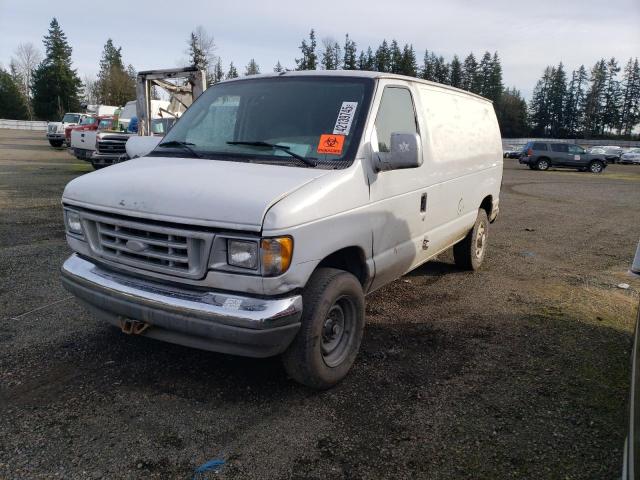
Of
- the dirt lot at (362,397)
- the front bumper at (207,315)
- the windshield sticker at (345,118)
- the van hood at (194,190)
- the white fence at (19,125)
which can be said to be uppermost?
the white fence at (19,125)

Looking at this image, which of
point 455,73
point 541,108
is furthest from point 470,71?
point 541,108

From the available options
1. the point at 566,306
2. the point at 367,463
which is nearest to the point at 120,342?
the point at 367,463

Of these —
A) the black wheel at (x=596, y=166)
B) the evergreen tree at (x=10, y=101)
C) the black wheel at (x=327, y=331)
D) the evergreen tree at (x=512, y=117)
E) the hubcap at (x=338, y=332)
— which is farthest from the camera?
the evergreen tree at (x=512, y=117)

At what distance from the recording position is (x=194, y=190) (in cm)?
304

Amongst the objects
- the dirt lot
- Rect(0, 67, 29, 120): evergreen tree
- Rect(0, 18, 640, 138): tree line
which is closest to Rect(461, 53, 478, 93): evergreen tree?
Rect(0, 18, 640, 138): tree line

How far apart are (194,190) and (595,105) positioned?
10312 centimetres

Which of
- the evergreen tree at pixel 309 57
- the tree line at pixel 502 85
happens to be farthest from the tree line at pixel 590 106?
the evergreen tree at pixel 309 57

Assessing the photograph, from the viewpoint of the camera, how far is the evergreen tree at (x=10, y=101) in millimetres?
70875

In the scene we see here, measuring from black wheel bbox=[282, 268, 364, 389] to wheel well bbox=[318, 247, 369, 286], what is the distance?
201mm

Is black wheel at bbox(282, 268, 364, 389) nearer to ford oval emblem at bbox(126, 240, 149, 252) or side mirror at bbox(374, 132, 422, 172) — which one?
side mirror at bbox(374, 132, 422, 172)

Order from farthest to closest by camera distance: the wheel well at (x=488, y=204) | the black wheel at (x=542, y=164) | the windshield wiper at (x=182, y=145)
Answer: the black wheel at (x=542, y=164) < the wheel well at (x=488, y=204) < the windshield wiper at (x=182, y=145)

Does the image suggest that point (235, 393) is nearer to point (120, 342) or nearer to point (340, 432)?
point (340, 432)

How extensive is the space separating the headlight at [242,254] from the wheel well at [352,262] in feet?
2.64

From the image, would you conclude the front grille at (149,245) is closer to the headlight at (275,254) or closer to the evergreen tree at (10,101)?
the headlight at (275,254)
